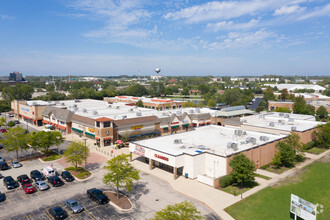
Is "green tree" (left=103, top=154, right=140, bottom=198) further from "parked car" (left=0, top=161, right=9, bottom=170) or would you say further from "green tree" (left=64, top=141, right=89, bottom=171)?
"parked car" (left=0, top=161, right=9, bottom=170)

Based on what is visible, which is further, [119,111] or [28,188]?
[119,111]

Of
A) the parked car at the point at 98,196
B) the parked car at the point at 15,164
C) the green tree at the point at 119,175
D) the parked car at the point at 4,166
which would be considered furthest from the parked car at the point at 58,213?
the parked car at the point at 4,166

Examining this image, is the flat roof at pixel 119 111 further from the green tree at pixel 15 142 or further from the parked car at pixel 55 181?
the parked car at pixel 55 181

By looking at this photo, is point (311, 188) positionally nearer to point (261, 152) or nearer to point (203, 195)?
point (261, 152)

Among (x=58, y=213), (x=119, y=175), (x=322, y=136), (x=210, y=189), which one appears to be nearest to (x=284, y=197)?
(x=210, y=189)

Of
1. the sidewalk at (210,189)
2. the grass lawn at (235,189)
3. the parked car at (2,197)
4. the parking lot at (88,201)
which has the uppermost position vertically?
the parked car at (2,197)

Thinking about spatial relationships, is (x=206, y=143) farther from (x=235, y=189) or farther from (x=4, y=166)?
(x=4, y=166)
